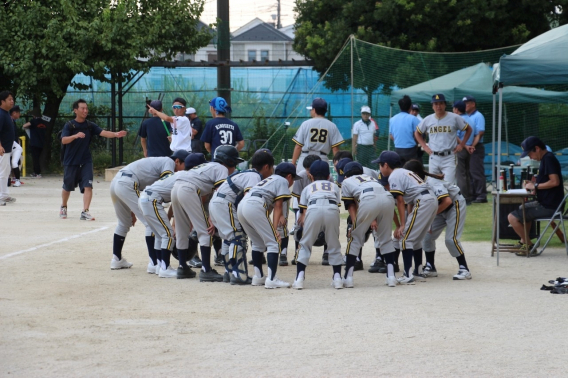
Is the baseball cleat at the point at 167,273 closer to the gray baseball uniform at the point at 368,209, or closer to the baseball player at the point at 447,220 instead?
the gray baseball uniform at the point at 368,209

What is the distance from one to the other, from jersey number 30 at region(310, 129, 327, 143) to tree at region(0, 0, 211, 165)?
42.6ft

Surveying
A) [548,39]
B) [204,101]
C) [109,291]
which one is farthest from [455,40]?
[109,291]

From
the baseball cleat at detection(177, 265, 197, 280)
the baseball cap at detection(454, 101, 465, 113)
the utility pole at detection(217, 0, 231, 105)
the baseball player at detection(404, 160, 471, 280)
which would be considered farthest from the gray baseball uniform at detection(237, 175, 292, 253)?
the utility pole at detection(217, 0, 231, 105)

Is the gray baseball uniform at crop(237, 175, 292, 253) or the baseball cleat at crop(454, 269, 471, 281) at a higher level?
the gray baseball uniform at crop(237, 175, 292, 253)

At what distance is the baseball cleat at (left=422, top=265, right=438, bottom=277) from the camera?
9195 mm

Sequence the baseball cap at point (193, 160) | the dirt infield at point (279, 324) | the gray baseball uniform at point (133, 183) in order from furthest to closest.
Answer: the gray baseball uniform at point (133, 183) < the baseball cap at point (193, 160) < the dirt infield at point (279, 324)

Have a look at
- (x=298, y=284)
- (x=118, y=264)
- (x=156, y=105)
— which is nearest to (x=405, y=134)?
(x=156, y=105)

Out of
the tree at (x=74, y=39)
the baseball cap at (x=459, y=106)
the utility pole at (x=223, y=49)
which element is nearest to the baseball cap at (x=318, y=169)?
the baseball cap at (x=459, y=106)

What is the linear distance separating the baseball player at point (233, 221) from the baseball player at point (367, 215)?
98 cm

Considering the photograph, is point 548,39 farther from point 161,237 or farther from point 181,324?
point 181,324

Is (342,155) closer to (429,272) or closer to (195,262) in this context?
(429,272)

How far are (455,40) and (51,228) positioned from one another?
15.8m

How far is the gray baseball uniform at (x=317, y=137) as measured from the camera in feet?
35.5

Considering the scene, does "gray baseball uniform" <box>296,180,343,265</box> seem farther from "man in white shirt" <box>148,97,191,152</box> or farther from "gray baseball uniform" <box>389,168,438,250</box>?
"man in white shirt" <box>148,97,191,152</box>
